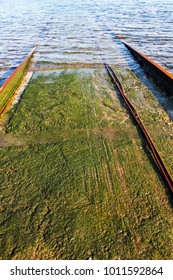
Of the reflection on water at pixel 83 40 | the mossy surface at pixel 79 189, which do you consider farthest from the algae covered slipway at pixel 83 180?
the reflection on water at pixel 83 40

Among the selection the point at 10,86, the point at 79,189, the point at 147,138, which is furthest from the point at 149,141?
the point at 10,86

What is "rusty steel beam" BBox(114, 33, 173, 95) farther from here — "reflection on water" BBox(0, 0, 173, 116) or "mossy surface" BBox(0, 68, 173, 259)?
"mossy surface" BBox(0, 68, 173, 259)

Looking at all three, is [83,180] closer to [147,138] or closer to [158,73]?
[147,138]

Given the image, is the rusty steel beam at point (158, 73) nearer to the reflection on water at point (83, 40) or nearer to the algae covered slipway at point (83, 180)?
the reflection on water at point (83, 40)

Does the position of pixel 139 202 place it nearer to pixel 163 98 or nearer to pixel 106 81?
pixel 163 98

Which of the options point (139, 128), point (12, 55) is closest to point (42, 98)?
point (139, 128)

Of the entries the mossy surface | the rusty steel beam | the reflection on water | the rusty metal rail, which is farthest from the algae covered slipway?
the reflection on water
